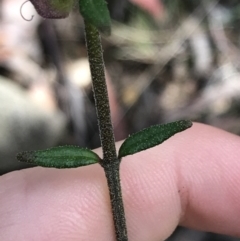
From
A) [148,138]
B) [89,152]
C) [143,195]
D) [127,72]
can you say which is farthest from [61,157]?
[127,72]

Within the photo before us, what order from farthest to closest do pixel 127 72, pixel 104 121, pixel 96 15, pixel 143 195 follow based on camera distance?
pixel 127 72 < pixel 143 195 < pixel 104 121 < pixel 96 15

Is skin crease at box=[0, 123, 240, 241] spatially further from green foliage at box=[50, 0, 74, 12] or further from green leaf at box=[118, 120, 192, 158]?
green foliage at box=[50, 0, 74, 12]

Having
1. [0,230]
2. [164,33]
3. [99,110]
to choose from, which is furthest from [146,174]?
[164,33]

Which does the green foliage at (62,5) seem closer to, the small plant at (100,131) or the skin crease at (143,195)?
the small plant at (100,131)

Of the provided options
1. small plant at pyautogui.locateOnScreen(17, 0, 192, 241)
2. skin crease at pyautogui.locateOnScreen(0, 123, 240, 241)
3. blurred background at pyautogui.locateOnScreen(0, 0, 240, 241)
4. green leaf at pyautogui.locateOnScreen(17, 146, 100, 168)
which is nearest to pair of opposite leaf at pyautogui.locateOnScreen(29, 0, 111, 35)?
small plant at pyautogui.locateOnScreen(17, 0, 192, 241)

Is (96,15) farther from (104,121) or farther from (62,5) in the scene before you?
(104,121)

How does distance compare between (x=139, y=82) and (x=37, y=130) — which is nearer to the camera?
(x=37, y=130)

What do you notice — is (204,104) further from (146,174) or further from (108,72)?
(146,174)
